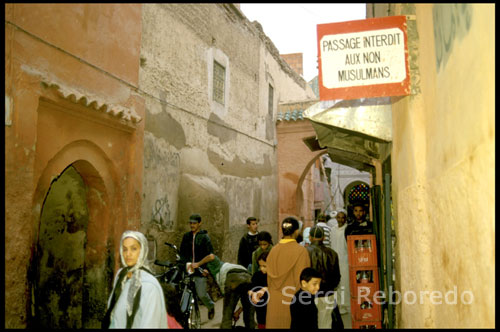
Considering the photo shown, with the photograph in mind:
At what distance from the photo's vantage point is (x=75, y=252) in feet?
20.6

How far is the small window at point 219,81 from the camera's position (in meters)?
10.2

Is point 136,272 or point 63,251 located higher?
point 136,272

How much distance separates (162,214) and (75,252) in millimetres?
1621

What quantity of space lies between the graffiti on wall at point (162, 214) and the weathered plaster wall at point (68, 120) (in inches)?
22.2

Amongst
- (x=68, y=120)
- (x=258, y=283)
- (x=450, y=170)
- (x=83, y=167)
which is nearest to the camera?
(x=450, y=170)

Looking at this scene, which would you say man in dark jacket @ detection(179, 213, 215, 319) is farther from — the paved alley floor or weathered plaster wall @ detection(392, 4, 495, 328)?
weathered plaster wall @ detection(392, 4, 495, 328)

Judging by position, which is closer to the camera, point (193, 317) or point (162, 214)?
point (193, 317)

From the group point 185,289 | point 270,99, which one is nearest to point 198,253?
point 185,289

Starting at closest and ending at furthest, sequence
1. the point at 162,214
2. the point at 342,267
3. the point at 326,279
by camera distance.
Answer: the point at 326,279 < the point at 342,267 < the point at 162,214

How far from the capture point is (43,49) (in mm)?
5059

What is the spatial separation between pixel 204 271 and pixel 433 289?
3183 millimetres

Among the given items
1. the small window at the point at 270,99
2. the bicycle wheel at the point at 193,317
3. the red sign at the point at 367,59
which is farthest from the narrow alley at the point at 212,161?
the small window at the point at 270,99

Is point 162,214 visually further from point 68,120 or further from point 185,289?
point 68,120

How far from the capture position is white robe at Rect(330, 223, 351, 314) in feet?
22.4
